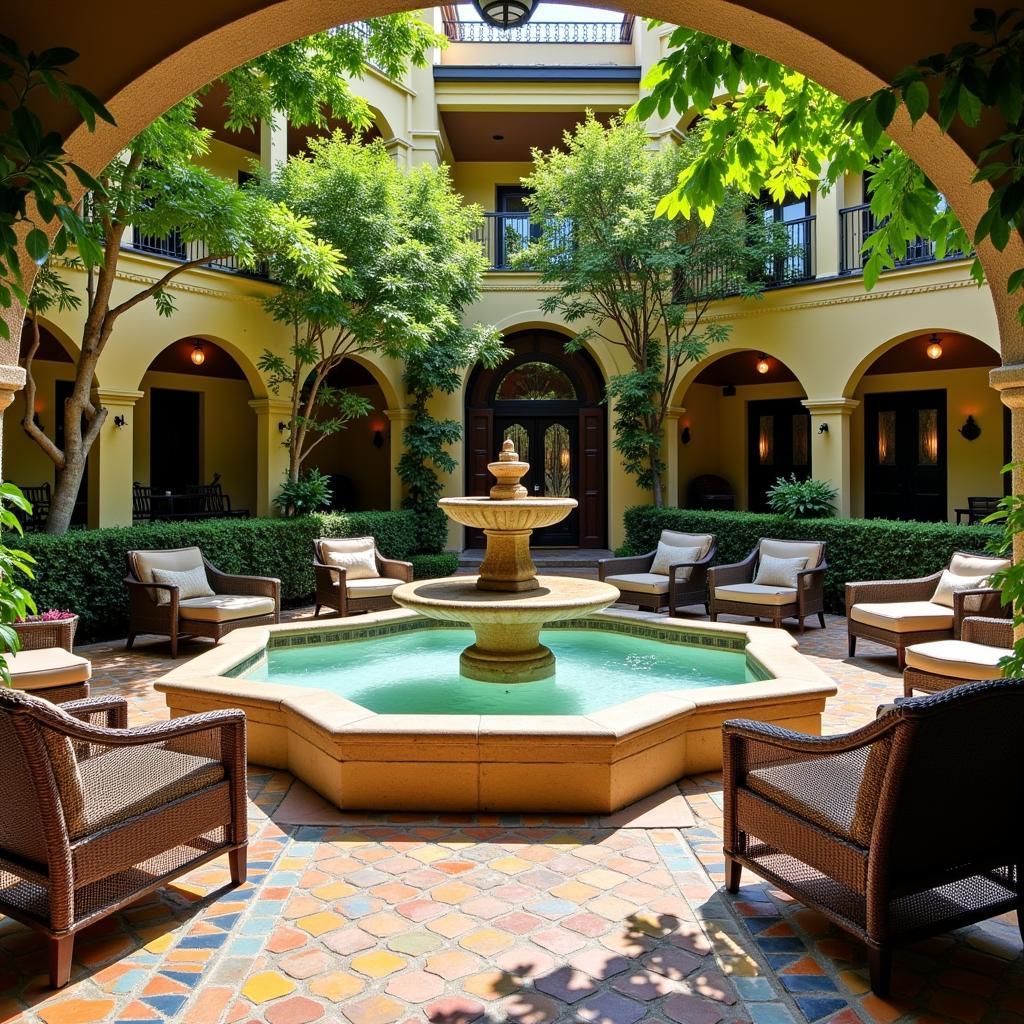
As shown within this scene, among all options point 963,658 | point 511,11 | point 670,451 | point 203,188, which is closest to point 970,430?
point 670,451

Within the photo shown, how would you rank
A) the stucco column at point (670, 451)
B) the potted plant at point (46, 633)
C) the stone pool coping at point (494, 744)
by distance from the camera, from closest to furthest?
the stone pool coping at point (494, 744) → the potted plant at point (46, 633) → the stucco column at point (670, 451)

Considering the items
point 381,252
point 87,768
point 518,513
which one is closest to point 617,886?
point 87,768

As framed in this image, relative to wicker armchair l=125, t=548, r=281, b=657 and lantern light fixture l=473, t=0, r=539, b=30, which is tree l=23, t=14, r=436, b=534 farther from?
lantern light fixture l=473, t=0, r=539, b=30

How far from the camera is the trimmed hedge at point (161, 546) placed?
7.83 m

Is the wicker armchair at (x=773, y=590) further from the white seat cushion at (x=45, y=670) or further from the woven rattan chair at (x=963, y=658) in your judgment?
the white seat cushion at (x=45, y=670)

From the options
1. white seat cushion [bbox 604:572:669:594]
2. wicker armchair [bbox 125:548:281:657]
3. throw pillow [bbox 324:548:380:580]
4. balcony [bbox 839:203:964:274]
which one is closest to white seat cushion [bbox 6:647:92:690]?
wicker armchair [bbox 125:548:281:657]

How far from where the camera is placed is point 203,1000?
2402 mm

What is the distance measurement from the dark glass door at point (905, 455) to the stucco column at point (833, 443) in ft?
11.2

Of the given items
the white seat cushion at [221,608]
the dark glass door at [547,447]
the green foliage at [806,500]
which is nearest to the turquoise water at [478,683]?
the white seat cushion at [221,608]

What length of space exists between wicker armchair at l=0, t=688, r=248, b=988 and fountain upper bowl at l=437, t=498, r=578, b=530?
283cm

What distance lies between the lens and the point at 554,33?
53.1 ft

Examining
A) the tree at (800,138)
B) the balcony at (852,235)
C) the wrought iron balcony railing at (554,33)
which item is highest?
the wrought iron balcony railing at (554,33)

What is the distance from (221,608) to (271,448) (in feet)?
15.8

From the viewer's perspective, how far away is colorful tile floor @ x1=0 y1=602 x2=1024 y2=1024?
2373 millimetres
